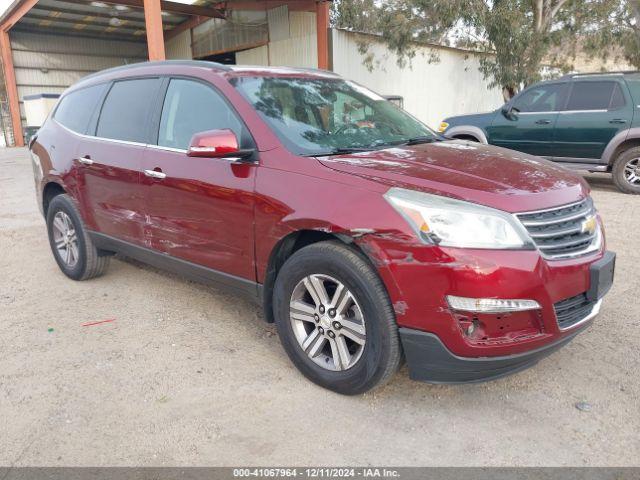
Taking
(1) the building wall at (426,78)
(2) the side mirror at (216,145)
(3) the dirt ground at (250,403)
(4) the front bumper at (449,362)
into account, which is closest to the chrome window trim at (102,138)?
(2) the side mirror at (216,145)

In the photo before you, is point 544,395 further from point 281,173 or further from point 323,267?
point 281,173

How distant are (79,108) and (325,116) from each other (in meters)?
2.65

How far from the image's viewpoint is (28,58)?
24.0 meters

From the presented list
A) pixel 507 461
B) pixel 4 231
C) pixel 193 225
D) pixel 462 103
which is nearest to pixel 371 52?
pixel 462 103

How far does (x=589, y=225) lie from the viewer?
2953 mm

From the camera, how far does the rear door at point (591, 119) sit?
8.31 m

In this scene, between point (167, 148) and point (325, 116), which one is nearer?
point (325, 116)

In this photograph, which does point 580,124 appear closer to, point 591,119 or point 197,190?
point 591,119

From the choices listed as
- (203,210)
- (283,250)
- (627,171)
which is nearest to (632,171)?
(627,171)

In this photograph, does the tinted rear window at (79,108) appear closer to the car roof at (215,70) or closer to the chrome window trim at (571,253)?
the car roof at (215,70)

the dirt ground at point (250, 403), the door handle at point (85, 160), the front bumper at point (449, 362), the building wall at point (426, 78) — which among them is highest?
the building wall at point (426, 78)

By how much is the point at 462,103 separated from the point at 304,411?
20.7 m

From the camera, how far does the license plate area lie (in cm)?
276

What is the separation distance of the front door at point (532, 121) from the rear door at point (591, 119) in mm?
157
